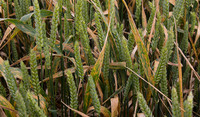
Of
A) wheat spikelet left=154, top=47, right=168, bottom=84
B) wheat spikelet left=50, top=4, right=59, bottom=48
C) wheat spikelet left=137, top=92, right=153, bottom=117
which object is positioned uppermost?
wheat spikelet left=50, top=4, right=59, bottom=48

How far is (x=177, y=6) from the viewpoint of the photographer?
2.95 ft

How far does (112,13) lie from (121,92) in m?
0.31

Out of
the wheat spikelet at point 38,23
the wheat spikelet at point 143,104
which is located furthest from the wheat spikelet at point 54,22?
the wheat spikelet at point 143,104

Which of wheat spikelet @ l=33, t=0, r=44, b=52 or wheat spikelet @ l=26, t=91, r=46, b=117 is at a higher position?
wheat spikelet @ l=33, t=0, r=44, b=52

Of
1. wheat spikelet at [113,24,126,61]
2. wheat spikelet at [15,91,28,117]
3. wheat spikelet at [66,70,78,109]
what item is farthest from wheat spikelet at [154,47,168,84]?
wheat spikelet at [15,91,28,117]

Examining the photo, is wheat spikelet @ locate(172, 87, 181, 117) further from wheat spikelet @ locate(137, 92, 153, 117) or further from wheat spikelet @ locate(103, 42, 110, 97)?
wheat spikelet @ locate(103, 42, 110, 97)

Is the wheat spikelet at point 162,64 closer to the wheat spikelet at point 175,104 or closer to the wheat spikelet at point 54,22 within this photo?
the wheat spikelet at point 175,104

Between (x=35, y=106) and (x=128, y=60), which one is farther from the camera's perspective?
(x=128, y=60)

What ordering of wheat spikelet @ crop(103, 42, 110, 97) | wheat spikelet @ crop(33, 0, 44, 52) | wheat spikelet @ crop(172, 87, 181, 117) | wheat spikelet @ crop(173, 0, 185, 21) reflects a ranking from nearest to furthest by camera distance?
wheat spikelet @ crop(172, 87, 181, 117)
wheat spikelet @ crop(33, 0, 44, 52)
wheat spikelet @ crop(103, 42, 110, 97)
wheat spikelet @ crop(173, 0, 185, 21)

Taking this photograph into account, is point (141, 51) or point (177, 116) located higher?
point (141, 51)

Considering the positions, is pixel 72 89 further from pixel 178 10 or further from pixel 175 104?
pixel 178 10

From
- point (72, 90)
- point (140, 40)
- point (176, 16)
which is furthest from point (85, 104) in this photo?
point (176, 16)

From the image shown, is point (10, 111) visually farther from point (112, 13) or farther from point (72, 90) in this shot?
point (112, 13)

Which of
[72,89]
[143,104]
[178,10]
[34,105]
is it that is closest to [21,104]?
[34,105]
